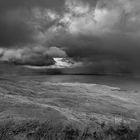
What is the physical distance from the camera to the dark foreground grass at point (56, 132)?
80.0 ft

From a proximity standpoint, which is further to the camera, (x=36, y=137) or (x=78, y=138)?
(x=78, y=138)

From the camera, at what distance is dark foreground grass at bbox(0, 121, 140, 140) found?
24.4 metres

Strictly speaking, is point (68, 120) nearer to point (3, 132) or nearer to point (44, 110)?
point (44, 110)

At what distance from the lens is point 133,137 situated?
29172 mm

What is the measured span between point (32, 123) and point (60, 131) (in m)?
5.30

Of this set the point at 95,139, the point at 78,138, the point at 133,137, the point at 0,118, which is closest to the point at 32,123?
the point at 0,118

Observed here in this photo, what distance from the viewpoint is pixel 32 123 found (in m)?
27.7

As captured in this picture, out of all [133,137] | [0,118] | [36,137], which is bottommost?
[133,137]

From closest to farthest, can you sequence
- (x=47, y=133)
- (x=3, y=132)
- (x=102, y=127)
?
(x=3, y=132), (x=47, y=133), (x=102, y=127)

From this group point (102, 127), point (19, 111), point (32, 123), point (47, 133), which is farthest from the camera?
point (19, 111)

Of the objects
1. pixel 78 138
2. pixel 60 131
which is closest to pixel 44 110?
pixel 60 131

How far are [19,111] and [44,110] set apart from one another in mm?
5370

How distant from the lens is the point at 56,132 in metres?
26.6

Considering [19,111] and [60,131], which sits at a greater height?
[19,111]
